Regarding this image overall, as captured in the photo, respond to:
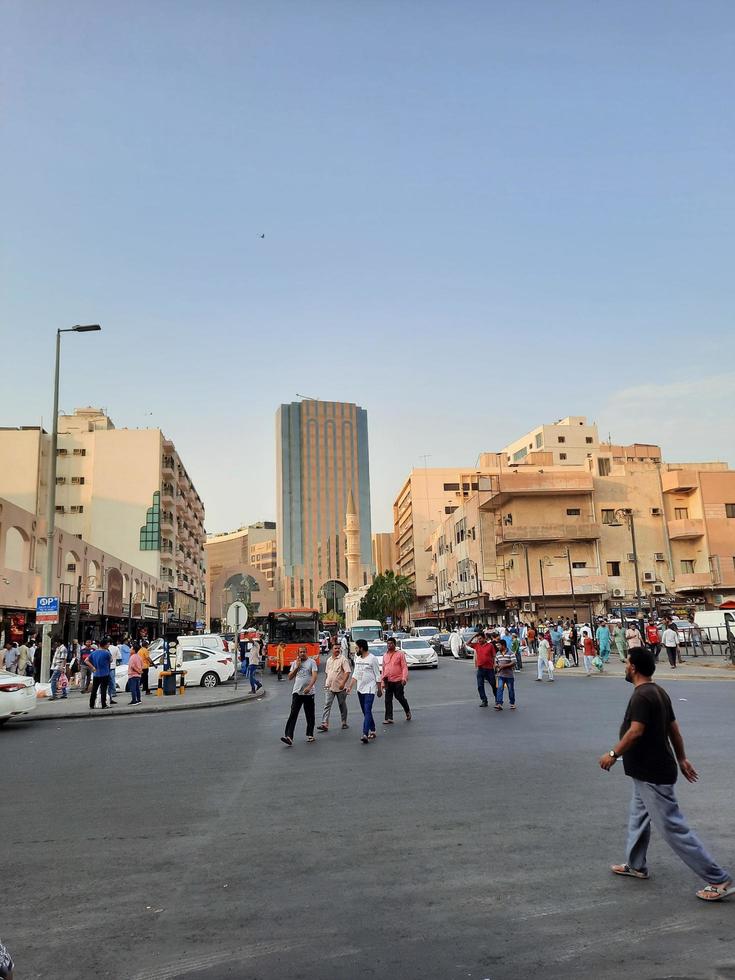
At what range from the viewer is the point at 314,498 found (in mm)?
168125

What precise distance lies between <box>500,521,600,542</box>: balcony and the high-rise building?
100250 millimetres

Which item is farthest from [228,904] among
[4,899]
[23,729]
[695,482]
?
[695,482]

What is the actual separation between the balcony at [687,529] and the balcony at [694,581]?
3.62 meters

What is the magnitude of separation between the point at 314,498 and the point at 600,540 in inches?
4142

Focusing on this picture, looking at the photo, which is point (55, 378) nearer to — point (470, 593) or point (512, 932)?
point (512, 932)

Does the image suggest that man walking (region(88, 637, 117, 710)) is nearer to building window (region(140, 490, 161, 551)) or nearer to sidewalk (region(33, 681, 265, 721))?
sidewalk (region(33, 681, 265, 721))

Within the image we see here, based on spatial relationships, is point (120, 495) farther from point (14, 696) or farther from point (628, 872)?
point (628, 872)

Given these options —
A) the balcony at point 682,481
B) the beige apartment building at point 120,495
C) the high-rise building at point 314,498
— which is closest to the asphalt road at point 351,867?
the beige apartment building at point 120,495

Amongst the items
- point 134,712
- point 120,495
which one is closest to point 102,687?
point 134,712

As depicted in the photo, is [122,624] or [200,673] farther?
[122,624]

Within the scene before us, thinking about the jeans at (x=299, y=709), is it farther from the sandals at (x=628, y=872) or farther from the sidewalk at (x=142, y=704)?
the sandals at (x=628, y=872)

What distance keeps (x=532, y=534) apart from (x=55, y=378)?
49.7m

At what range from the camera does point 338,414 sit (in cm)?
17262

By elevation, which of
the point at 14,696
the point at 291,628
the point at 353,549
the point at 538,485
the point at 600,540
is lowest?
the point at 14,696
